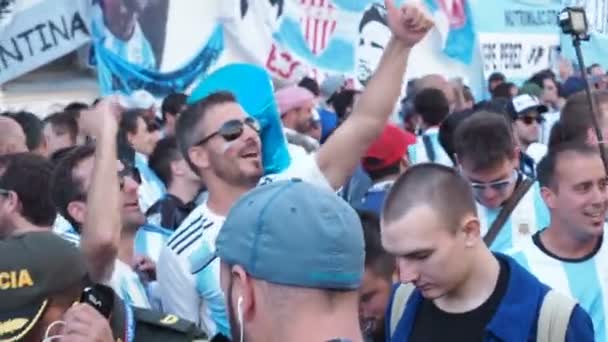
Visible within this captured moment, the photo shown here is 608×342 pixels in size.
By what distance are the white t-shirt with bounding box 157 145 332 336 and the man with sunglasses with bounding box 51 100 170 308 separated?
15 cm

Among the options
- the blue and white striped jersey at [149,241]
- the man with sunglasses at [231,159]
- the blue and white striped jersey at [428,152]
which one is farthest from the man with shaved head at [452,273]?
the blue and white striped jersey at [428,152]

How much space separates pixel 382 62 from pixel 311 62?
9280mm

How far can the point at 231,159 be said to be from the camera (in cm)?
452

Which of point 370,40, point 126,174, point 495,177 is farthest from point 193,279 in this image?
point 370,40

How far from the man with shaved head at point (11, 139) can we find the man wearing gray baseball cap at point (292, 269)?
14.1 ft

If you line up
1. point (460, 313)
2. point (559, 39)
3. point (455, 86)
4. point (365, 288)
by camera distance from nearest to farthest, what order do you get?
1. point (460, 313)
2. point (365, 288)
3. point (455, 86)
4. point (559, 39)

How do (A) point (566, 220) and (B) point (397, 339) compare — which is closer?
(B) point (397, 339)

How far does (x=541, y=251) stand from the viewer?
4.28m

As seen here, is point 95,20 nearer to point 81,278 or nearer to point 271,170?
point 271,170

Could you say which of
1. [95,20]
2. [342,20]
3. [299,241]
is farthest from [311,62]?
[299,241]

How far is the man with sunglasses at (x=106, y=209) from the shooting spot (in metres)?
3.95

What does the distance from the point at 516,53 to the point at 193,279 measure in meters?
12.2

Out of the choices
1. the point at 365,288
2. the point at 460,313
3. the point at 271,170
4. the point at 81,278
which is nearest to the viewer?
the point at 81,278

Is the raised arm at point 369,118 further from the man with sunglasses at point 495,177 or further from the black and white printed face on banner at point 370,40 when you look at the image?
the black and white printed face on banner at point 370,40
